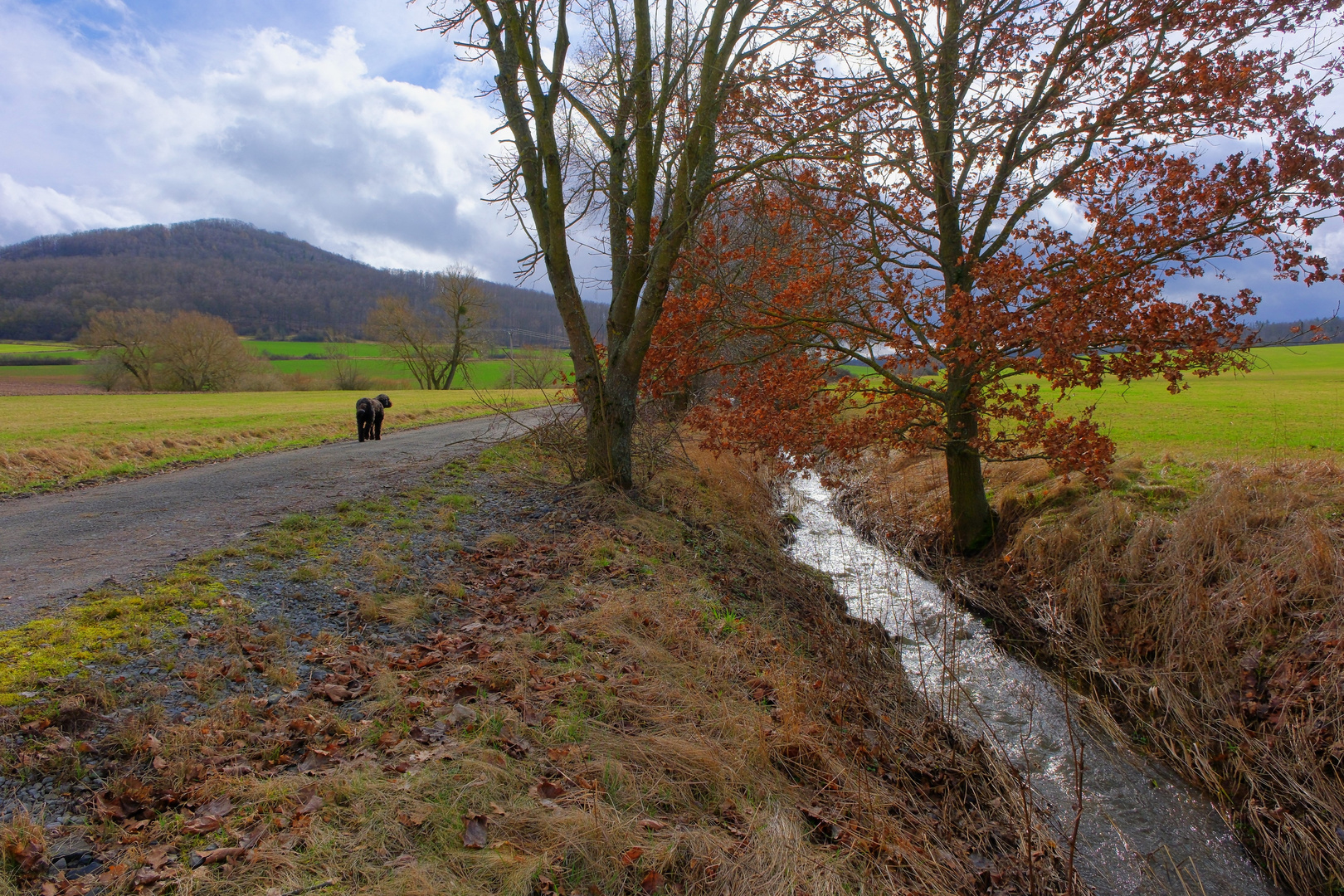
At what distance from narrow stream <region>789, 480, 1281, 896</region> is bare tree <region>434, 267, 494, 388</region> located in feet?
162

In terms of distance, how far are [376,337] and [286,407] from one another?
1090 inches

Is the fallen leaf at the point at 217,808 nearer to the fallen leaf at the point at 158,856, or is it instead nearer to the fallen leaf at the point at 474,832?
the fallen leaf at the point at 158,856

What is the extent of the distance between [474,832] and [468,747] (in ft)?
2.04

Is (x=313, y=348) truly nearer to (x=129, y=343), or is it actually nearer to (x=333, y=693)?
(x=129, y=343)

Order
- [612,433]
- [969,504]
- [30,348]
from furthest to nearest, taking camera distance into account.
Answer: [30,348] < [612,433] < [969,504]

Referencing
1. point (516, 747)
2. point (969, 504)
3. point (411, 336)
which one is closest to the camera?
point (516, 747)

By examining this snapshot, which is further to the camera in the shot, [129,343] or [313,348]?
[313,348]

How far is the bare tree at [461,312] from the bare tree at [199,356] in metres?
14.6

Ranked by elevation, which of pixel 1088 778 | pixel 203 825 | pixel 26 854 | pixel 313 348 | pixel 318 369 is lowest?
pixel 1088 778

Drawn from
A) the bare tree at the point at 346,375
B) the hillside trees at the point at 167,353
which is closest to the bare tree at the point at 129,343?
the hillside trees at the point at 167,353

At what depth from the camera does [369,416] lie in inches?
642

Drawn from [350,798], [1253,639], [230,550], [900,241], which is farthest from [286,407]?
[1253,639]

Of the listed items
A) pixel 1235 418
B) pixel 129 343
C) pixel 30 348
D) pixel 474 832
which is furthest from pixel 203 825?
pixel 30 348

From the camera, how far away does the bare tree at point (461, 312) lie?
5275cm
